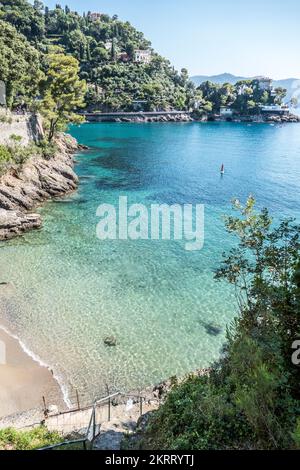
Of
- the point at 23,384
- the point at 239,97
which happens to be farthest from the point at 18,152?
the point at 239,97

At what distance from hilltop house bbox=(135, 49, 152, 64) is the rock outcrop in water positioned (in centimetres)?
12369

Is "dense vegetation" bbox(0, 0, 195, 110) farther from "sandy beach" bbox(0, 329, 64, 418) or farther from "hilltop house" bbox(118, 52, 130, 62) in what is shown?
"sandy beach" bbox(0, 329, 64, 418)

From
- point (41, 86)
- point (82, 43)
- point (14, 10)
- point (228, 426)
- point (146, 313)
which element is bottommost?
point (146, 313)

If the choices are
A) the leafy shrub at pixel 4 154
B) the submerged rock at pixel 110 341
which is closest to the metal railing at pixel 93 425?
the submerged rock at pixel 110 341

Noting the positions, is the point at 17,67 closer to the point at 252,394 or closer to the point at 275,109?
the point at 252,394

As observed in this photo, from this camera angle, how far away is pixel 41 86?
51.0 meters

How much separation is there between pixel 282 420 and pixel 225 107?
157 metres

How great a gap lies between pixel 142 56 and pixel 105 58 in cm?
2257

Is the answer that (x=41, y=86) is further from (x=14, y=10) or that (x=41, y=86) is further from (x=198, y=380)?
(x=14, y=10)

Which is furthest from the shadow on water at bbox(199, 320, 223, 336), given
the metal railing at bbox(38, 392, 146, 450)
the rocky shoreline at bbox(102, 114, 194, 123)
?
the rocky shoreline at bbox(102, 114, 194, 123)

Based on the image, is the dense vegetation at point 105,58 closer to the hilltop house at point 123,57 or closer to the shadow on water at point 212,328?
the hilltop house at point 123,57

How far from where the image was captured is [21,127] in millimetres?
43781

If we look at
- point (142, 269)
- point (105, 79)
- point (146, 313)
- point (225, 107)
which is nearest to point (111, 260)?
point (142, 269)

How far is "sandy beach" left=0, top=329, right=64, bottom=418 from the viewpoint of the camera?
15.8 m
